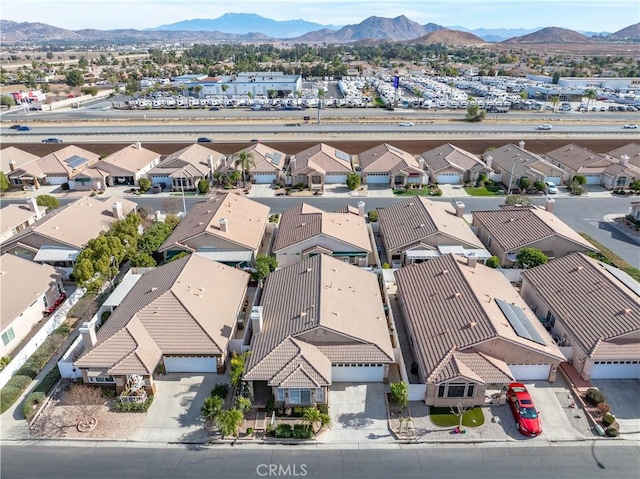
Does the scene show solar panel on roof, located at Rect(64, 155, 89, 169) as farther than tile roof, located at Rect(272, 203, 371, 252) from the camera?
Yes

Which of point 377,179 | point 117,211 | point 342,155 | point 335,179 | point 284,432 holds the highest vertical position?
point 342,155

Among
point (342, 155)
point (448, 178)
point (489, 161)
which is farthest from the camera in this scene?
point (342, 155)

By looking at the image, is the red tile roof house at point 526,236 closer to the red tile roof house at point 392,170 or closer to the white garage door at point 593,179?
the red tile roof house at point 392,170

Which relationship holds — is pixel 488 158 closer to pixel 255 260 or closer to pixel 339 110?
pixel 255 260

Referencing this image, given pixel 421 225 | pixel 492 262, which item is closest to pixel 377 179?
pixel 421 225

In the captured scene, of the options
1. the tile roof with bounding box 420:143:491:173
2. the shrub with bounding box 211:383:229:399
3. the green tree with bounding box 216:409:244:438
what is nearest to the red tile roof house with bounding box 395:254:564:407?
the green tree with bounding box 216:409:244:438

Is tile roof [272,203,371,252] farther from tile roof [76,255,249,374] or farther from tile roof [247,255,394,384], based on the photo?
tile roof [76,255,249,374]

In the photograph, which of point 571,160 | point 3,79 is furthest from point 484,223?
point 3,79

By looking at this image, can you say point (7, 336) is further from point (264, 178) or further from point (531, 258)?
point (531, 258)
